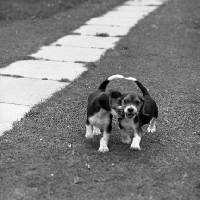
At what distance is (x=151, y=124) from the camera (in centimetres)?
498

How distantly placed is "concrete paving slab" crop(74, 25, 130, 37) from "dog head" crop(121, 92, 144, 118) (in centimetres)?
605

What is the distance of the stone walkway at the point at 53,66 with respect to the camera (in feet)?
18.7

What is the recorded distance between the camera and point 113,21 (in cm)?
1178

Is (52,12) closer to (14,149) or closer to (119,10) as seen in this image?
(119,10)

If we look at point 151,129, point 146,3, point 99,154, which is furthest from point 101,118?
point 146,3

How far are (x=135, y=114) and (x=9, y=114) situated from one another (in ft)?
5.80

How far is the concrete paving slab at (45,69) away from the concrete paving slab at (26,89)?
11.4 inches

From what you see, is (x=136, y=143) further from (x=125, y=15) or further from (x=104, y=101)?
(x=125, y=15)

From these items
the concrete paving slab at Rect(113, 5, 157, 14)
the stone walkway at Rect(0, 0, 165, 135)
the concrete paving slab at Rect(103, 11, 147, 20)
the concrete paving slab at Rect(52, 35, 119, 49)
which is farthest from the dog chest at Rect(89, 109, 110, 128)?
the concrete paving slab at Rect(113, 5, 157, 14)

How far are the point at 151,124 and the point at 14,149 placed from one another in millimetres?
1572

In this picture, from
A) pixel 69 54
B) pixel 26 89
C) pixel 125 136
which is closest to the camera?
pixel 125 136

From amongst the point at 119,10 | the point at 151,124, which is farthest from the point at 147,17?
the point at 151,124

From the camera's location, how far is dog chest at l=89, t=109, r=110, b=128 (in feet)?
14.3

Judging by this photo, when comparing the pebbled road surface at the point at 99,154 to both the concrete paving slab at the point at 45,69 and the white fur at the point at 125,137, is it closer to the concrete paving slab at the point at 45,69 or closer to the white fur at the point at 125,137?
the white fur at the point at 125,137
